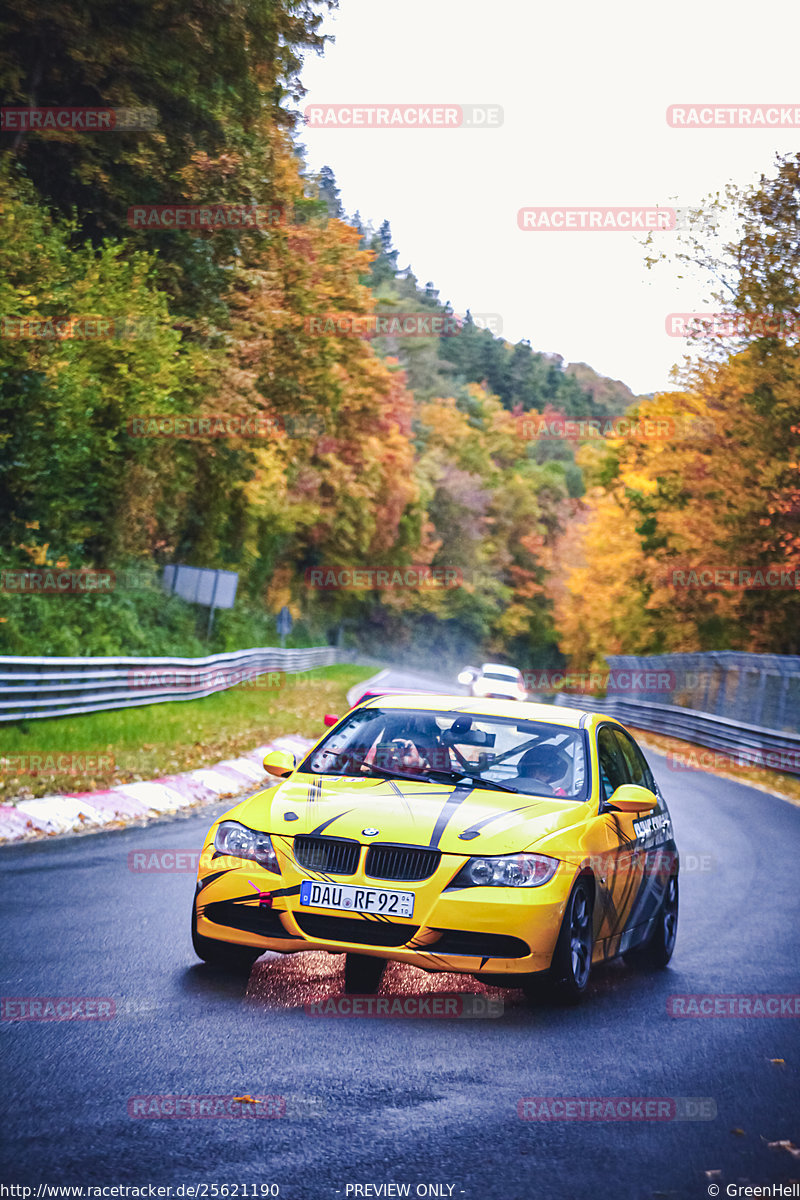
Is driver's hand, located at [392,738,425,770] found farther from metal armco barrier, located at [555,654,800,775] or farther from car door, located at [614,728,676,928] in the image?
metal armco barrier, located at [555,654,800,775]

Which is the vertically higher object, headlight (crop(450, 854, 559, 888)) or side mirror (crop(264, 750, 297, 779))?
side mirror (crop(264, 750, 297, 779))

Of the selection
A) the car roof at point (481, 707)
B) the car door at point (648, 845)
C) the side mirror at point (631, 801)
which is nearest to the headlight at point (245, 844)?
the car roof at point (481, 707)

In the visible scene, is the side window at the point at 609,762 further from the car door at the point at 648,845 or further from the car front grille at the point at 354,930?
the car front grille at the point at 354,930

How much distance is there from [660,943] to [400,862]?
8.49 feet

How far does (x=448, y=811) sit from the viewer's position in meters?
7.03

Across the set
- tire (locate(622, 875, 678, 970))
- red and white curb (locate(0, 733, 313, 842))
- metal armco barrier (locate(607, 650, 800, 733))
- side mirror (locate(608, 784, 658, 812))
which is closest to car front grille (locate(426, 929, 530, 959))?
side mirror (locate(608, 784, 658, 812))

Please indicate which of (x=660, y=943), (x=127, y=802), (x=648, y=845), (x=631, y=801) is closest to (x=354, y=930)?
(x=631, y=801)

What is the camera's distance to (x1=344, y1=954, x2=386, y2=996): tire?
704 centimetres

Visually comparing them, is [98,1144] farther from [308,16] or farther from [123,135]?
[308,16]

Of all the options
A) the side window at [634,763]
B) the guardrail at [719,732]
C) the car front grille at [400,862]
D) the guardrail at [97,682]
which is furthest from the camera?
the guardrail at [719,732]

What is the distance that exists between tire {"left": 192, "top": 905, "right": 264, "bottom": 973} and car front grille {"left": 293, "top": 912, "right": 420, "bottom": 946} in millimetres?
457

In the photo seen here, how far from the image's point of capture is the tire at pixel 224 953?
Result: 23.2 ft

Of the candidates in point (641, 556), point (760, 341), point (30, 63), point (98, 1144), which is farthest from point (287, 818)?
point (641, 556)

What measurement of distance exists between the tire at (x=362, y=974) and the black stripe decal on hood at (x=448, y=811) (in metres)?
0.74
